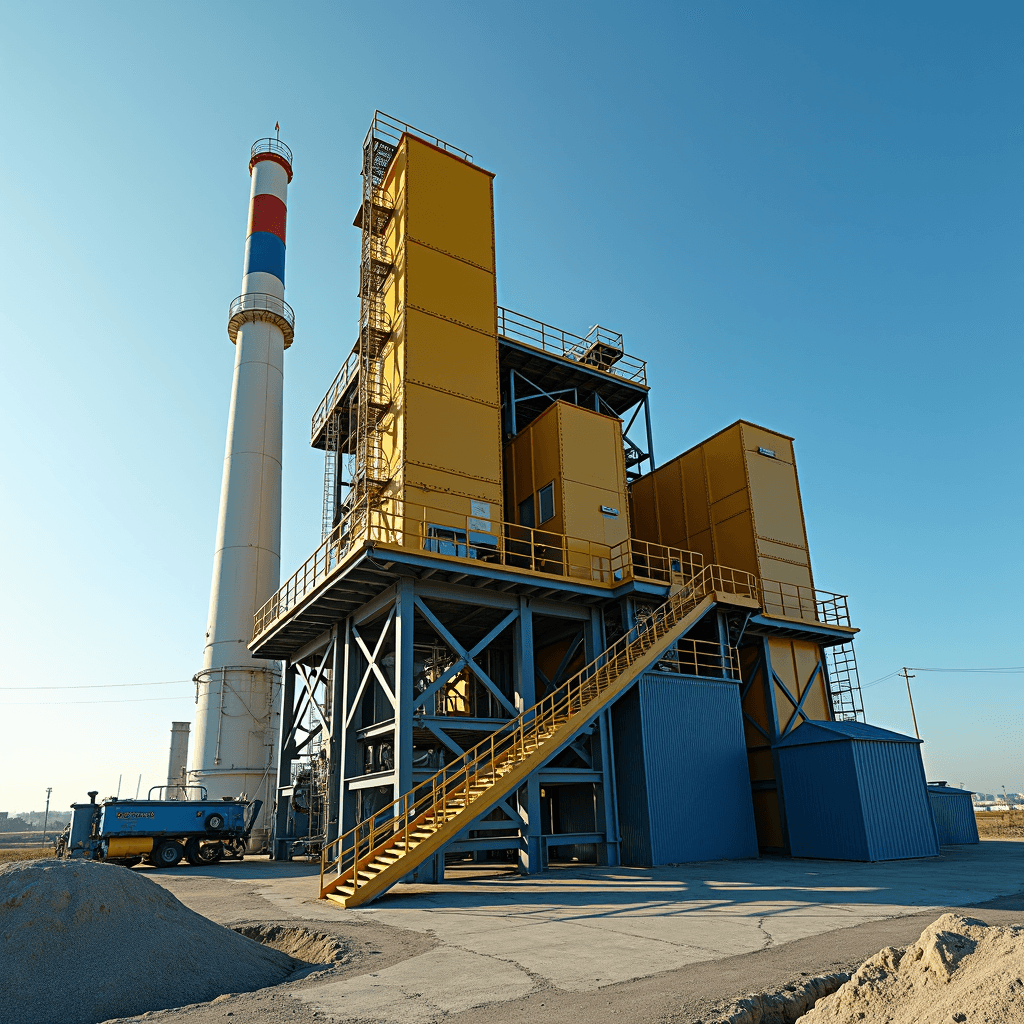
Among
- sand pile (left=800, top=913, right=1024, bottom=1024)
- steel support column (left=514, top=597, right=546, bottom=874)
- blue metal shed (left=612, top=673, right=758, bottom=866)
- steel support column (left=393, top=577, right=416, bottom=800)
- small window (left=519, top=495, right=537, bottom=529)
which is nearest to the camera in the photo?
sand pile (left=800, top=913, right=1024, bottom=1024)

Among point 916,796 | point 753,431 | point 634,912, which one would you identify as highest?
point 753,431

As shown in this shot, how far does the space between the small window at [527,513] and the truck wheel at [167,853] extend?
47.3 feet

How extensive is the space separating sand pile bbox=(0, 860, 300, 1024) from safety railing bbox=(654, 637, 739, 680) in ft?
44.8

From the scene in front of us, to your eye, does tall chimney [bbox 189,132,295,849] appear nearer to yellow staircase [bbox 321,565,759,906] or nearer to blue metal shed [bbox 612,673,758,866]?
yellow staircase [bbox 321,565,759,906]

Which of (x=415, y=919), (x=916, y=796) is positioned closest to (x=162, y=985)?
(x=415, y=919)

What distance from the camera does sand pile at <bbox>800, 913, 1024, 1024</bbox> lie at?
5.14 meters

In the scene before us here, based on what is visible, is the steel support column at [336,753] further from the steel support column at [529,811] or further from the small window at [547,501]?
the small window at [547,501]

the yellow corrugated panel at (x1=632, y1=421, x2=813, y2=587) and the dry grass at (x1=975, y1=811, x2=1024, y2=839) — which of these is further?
the dry grass at (x1=975, y1=811, x2=1024, y2=839)

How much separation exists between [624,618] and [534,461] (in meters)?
5.61

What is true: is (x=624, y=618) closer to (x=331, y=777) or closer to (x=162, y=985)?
(x=331, y=777)

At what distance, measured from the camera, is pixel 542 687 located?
959 inches

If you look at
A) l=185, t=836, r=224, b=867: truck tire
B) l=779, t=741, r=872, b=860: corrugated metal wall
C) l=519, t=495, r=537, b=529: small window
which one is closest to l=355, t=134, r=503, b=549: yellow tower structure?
l=519, t=495, r=537, b=529: small window

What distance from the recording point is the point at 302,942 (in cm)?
1047

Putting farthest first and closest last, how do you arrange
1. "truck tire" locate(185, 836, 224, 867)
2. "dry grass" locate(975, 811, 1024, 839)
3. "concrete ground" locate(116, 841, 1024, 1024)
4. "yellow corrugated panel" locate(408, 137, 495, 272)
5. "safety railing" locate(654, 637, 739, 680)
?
"dry grass" locate(975, 811, 1024, 839)
"truck tire" locate(185, 836, 224, 867)
"yellow corrugated panel" locate(408, 137, 495, 272)
"safety railing" locate(654, 637, 739, 680)
"concrete ground" locate(116, 841, 1024, 1024)
